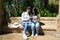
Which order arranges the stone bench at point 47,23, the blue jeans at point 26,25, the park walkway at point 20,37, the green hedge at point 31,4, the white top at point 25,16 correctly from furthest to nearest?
1. the green hedge at point 31,4
2. the stone bench at point 47,23
3. the white top at point 25,16
4. the blue jeans at point 26,25
5. the park walkway at point 20,37

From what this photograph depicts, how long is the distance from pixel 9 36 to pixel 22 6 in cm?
502

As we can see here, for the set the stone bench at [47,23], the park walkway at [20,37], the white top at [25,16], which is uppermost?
the white top at [25,16]

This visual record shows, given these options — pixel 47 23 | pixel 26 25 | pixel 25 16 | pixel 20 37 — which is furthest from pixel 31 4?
pixel 20 37

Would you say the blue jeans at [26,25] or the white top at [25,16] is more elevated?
the white top at [25,16]

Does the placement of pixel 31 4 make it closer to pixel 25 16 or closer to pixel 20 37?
pixel 25 16

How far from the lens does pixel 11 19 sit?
12789 mm

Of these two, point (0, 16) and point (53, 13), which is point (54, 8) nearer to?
point (53, 13)

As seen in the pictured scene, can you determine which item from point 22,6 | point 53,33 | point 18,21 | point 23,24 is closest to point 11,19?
point 18,21

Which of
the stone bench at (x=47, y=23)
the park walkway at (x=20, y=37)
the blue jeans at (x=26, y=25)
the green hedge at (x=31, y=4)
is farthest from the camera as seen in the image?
the green hedge at (x=31, y=4)

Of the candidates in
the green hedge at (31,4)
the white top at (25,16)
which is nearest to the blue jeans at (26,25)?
the white top at (25,16)

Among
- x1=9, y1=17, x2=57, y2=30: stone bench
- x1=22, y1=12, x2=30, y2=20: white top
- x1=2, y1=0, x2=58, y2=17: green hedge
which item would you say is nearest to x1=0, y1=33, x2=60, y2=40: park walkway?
x1=9, y1=17, x2=57, y2=30: stone bench

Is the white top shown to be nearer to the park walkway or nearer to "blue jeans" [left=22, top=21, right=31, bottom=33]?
"blue jeans" [left=22, top=21, right=31, bottom=33]

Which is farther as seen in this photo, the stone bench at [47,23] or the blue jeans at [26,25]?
the stone bench at [47,23]

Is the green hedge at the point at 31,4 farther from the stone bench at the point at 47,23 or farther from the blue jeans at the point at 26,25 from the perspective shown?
the blue jeans at the point at 26,25
